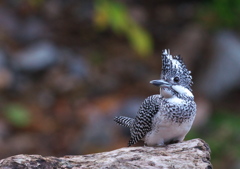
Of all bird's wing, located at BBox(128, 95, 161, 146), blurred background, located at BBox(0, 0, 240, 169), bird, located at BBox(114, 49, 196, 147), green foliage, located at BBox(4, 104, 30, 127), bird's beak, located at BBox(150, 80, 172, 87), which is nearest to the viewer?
bird's beak, located at BBox(150, 80, 172, 87)

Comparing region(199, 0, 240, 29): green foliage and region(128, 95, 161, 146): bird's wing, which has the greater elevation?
region(199, 0, 240, 29): green foliage

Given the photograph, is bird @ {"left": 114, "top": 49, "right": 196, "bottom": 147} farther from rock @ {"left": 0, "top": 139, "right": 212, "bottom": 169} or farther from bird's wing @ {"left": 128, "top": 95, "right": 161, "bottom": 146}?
rock @ {"left": 0, "top": 139, "right": 212, "bottom": 169}

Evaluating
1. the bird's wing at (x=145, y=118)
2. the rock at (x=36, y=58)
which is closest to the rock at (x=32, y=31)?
the rock at (x=36, y=58)

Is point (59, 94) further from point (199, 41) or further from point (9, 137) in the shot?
point (199, 41)

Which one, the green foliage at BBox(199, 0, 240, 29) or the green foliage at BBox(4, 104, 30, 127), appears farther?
the green foliage at BBox(199, 0, 240, 29)

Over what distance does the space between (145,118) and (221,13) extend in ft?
22.1

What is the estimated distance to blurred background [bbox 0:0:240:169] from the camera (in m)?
9.53

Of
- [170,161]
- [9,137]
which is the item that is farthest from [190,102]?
[9,137]

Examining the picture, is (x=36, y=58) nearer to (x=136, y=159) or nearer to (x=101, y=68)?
(x=101, y=68)

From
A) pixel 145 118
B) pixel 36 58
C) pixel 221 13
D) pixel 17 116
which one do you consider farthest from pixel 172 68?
pixel 221 13

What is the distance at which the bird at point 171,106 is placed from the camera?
5074 mm

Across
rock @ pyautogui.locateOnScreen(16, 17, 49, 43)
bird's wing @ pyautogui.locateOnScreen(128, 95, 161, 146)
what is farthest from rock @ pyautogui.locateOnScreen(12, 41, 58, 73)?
bird's wing @ pyautogui.locateOnScreen(128, 95, 161, 146)

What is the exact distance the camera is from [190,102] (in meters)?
5.15

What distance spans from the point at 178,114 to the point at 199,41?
685 centimetres
